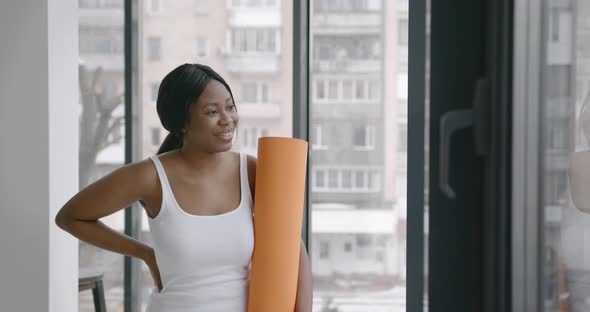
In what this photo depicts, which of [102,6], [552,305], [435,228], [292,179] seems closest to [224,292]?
[292,179]

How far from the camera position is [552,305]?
89cm

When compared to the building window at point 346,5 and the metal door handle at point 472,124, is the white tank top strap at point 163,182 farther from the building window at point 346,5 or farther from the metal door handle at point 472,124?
the building window at point 346,5

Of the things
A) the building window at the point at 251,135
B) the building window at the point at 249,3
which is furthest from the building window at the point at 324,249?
the building window at the point at 249,3

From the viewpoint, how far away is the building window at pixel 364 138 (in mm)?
2881

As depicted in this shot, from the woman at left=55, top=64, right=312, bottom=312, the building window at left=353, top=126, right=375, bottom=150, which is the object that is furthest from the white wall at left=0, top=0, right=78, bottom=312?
the building window at left=353, top=126, right=375, bottom=150

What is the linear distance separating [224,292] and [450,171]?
2.92ft

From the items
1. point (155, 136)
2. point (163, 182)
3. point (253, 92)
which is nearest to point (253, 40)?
point (253, 92)

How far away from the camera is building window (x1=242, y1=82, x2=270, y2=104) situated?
2.85 m

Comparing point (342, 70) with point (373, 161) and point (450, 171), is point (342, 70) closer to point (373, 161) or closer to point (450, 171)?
point (373, 161)

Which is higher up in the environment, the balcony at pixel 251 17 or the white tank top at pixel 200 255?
the balcony at pixel 251 17

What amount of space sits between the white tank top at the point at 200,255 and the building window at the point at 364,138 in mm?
1306

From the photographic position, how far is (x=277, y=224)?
63.4 inches

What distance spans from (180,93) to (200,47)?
129 centimetres

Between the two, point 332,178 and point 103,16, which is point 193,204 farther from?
point 103,16
